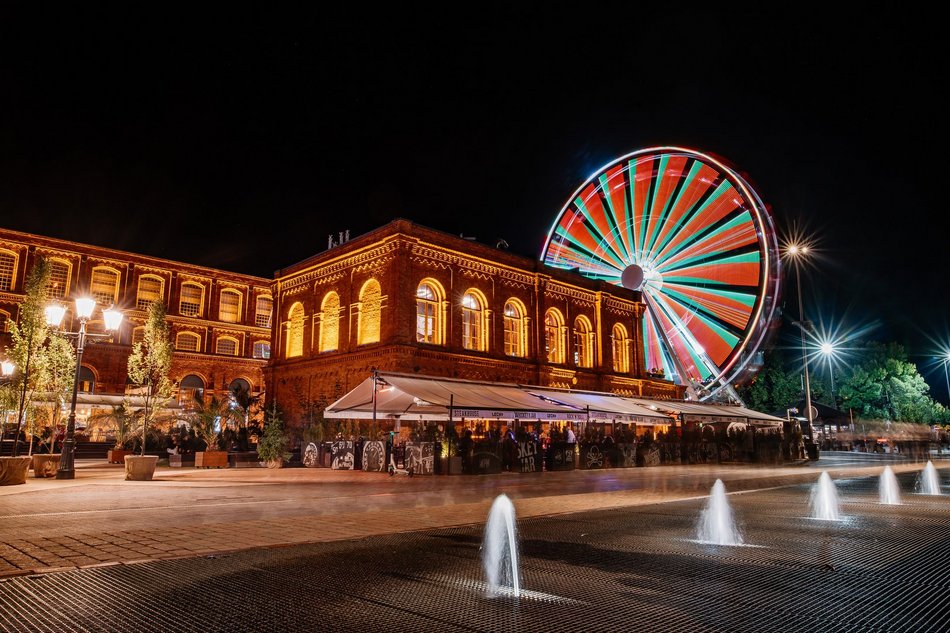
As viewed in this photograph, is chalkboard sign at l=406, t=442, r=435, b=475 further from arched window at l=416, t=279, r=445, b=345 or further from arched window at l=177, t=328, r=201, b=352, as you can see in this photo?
arched window at l=177, t=328, r=201, b=352

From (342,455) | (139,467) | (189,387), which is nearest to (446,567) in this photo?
(139,467)

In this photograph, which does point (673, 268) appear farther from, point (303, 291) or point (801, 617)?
point (801, 617)

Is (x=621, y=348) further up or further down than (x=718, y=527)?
further up

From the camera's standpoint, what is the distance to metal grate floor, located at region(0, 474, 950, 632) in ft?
12.5

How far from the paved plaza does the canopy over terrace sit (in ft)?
30.0

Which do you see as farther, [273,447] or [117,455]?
[117,455]

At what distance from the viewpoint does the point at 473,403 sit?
2044 centimetres

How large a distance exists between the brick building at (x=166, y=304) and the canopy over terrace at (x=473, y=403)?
2510 cm

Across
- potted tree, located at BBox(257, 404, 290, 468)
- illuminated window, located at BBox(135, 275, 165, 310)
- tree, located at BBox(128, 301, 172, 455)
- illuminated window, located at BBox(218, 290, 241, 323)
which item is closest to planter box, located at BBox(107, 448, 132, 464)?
tree, located at BBox(128, 301, 172, 455)

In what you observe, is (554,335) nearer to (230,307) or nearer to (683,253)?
(683,253)

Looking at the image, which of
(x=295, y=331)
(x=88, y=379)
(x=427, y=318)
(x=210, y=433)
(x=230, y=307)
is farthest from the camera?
(x=230, y=307)

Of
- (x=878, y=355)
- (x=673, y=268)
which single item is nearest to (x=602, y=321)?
(x=673, y=268)

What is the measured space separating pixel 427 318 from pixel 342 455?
746 centimetres

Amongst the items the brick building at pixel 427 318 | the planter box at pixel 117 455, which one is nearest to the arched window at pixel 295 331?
the brick building at pixel 427 318
